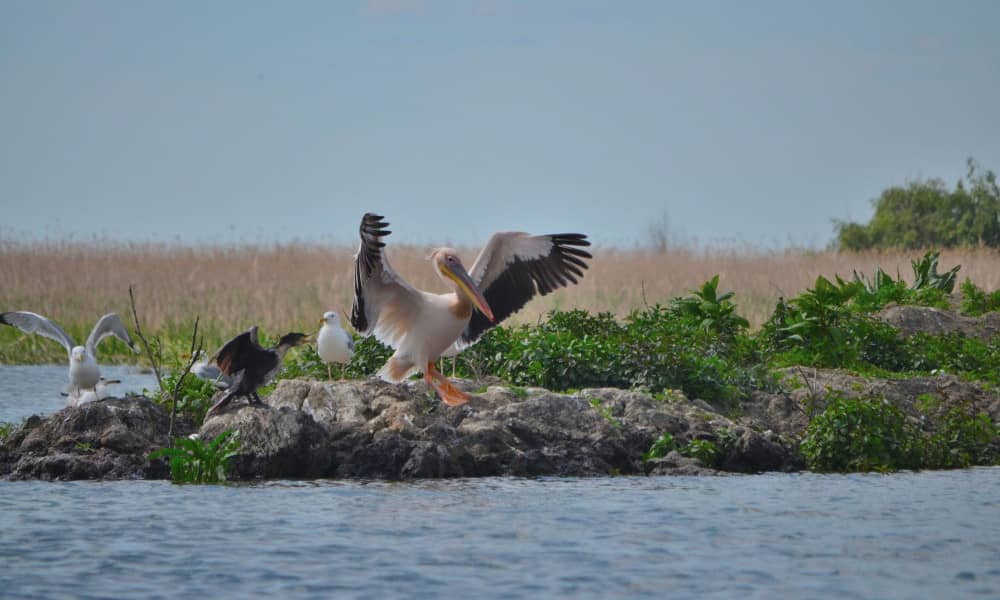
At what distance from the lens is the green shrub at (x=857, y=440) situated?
1070cm

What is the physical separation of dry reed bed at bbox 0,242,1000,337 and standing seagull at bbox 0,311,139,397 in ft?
19.7

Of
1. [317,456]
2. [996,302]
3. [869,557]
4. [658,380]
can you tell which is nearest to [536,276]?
[658,380]

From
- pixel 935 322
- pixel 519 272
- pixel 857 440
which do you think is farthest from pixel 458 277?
pixel 935 322

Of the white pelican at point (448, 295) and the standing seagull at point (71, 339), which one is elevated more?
the white pelican at point (448, 295)

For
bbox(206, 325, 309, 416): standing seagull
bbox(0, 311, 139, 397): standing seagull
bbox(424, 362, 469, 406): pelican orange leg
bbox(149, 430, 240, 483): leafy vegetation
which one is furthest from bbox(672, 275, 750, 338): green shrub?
bbox(0, 311, 139, 397): standing seagull

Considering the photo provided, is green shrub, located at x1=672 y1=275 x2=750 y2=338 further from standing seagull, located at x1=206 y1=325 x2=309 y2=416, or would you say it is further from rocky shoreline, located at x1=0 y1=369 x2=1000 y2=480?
standing seagull, located at x1=206 y1=325 x2=309 y2=416

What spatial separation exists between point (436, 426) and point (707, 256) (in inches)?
778

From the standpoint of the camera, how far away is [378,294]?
10.5 m

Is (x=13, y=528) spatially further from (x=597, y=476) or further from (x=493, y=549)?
(x=597, y=476)

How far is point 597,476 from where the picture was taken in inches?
403

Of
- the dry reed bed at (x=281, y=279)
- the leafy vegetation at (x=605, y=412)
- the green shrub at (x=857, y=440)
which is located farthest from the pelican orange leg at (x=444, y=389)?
the dry reed bed at (x=281, y=279)

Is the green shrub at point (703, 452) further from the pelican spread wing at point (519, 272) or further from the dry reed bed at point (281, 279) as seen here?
the dry reed bed at point (281, 279)

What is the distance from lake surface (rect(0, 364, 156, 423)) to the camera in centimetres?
1428

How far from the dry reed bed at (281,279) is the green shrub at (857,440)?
25.9 ft
